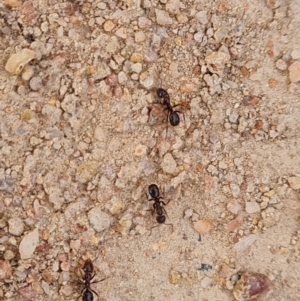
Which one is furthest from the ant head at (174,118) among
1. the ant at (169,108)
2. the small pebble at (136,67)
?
the small pebble at (136,67)

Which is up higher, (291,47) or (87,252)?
(291,47)

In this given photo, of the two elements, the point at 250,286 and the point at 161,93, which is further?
the point at 161,93

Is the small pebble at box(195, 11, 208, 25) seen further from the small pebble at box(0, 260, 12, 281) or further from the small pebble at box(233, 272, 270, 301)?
the small pebble at box(0, 260, 12, 281)

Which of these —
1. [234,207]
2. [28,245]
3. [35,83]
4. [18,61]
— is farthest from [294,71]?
[28,245]

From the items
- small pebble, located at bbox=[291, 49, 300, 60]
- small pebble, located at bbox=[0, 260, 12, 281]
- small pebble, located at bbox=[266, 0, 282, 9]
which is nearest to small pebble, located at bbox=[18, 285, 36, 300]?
small pebble, located at bbox=[0, 260, 12, 281]

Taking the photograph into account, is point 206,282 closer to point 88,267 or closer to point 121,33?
point 88,267

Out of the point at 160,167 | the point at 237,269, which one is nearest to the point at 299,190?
the point at 237,269

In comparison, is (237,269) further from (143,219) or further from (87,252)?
(87,252)
